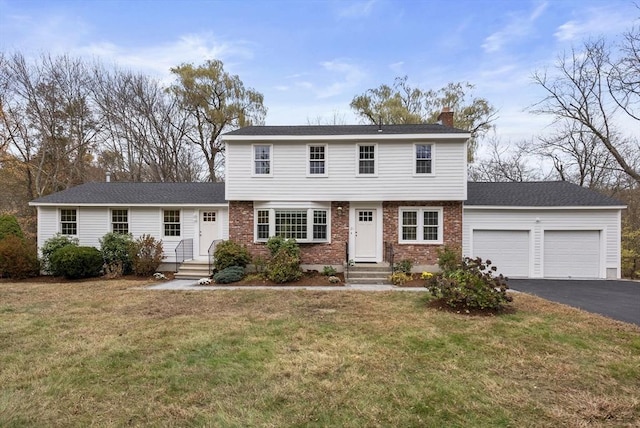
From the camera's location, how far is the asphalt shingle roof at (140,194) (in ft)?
46.9

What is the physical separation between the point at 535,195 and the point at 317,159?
9708 millimetres

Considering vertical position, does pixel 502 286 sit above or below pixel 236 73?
below

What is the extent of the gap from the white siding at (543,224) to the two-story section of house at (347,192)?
85 cm

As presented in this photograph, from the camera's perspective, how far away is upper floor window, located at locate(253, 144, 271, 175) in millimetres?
13445

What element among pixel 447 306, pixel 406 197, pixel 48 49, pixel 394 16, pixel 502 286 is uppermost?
pixel 48 49

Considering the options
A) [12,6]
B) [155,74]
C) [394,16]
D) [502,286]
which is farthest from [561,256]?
[155,74]

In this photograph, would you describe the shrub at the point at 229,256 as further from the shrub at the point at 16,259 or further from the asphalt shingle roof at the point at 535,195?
the asphalt shingle roof at the point at 535,195

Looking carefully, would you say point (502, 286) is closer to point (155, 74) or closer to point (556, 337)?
point (556, 337)

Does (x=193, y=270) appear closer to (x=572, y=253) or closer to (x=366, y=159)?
(x=366, y=159)

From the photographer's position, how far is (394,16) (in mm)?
13008

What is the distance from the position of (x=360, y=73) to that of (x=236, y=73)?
41.4 ft

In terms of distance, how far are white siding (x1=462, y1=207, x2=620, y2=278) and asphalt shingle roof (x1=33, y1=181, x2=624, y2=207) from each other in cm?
34

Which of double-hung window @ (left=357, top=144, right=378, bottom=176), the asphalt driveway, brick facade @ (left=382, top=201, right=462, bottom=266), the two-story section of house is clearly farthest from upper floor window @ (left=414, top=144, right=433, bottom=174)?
the asphalt driveway

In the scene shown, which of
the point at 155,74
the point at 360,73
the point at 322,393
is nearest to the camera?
the point at 322,393
